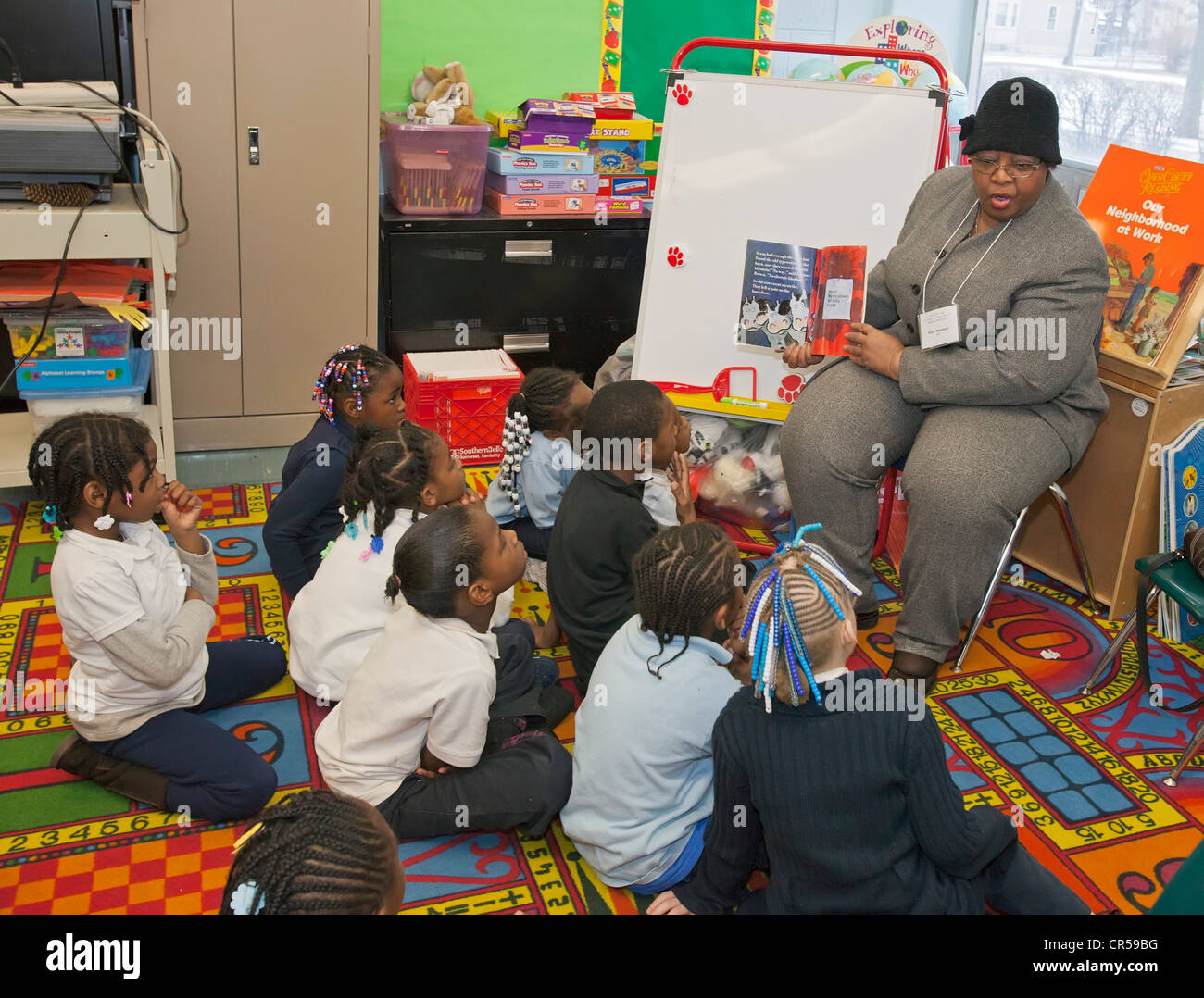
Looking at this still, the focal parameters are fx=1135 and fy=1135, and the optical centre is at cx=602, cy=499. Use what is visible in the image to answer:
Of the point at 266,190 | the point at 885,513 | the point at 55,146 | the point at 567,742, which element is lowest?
the point at 567,742

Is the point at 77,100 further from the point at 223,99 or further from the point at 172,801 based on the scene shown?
the point at 172,801

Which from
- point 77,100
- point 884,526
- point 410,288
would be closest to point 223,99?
point 77,100

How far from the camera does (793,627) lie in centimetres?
165

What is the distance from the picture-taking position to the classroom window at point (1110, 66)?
4320 mm

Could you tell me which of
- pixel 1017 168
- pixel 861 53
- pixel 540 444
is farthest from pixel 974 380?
pixel 861 53

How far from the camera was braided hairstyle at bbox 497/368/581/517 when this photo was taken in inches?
111

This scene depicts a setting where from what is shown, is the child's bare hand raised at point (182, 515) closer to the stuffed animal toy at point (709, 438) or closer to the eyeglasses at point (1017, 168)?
the stuffed animal toy at point (709, 438)

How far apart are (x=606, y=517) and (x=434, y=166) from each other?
2.02 metres

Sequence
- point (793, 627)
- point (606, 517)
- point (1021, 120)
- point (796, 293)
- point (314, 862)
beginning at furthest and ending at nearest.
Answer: point (796, 293) → point (1021, 120) → point (606, 517) → point (793, 627) → point (314, 862)

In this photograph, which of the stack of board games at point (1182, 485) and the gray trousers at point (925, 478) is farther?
the stack of board games at point (1182, 485)

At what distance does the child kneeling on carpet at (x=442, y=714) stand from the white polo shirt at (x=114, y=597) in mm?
367

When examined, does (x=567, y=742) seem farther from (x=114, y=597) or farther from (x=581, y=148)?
(x=581, y=148)

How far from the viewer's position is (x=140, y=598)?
2145mm

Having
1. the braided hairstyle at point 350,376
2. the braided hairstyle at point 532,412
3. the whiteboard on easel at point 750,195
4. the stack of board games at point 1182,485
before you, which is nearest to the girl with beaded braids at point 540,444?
the braided hairstyle at point 532,412
